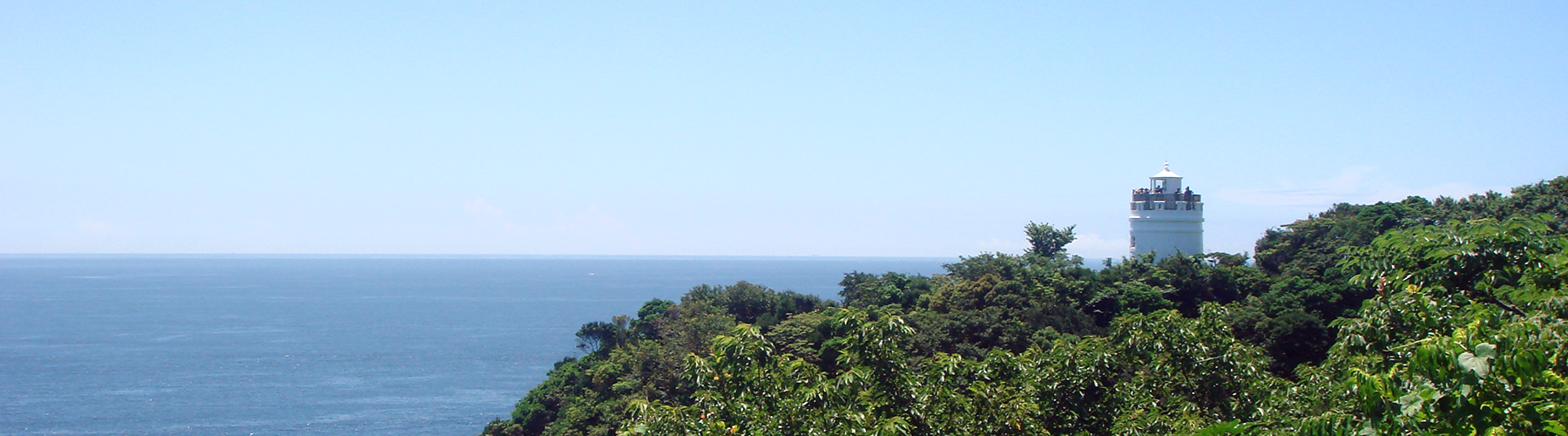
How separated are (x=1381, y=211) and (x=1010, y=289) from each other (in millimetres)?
15746

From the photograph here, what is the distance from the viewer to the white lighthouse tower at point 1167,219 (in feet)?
124

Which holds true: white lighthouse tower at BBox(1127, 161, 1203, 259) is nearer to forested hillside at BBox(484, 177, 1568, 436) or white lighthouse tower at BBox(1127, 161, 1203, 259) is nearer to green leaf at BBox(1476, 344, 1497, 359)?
forested hillside at BBox(484, 177, 1568, 436)

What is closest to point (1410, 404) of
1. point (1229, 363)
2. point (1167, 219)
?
point (1229, 363)

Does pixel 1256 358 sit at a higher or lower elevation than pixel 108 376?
higher

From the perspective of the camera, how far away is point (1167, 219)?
1497 inches

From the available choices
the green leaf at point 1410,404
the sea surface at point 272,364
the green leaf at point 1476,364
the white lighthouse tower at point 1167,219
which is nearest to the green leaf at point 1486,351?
the green leaf at point 1476,364

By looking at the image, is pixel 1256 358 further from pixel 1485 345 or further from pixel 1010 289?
pixel 1010 289

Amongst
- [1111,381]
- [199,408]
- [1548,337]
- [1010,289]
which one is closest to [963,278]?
[1010,289]

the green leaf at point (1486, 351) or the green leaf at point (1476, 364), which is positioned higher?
the green leaf at point (1486, 351)

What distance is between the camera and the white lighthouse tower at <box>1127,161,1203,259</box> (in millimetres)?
37750

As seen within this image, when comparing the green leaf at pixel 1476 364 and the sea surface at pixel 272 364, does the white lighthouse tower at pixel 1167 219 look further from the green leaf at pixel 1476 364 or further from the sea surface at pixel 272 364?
the sea surface at pixel 272 364

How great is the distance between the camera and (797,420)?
37.0 feet

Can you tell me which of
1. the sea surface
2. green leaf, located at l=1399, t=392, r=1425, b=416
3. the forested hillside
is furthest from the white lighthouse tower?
the sea surface

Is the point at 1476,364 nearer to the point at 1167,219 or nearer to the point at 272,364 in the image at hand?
the point at 1167,219
